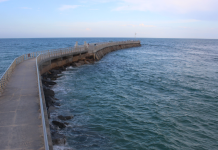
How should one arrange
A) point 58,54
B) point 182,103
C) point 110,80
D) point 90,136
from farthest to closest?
point 58,54, point 110,80, point 182,103, point 90,136

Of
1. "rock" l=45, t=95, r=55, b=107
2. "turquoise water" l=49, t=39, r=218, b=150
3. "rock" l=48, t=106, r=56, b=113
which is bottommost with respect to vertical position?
"turquoise water" l=49, t=39, r=218, b=150

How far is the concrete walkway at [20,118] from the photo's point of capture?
6.59 metres

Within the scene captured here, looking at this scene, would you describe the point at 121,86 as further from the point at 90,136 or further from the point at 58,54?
the point at 58,54

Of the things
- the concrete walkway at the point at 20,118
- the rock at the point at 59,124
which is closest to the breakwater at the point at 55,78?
the rock at the point at 59,124

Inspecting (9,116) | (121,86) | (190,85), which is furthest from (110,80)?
(9,116)

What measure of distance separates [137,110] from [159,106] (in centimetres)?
202

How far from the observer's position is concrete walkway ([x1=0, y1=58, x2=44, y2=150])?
21.6 feet

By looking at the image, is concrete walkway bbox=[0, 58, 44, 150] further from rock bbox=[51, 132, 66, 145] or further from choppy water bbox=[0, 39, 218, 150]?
choppy water bbox=[0, 39, 218, 150]

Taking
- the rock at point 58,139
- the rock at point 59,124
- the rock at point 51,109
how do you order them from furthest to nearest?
the rock at point 51,109 → the rock at point 59,124 → the rock at point 58,139

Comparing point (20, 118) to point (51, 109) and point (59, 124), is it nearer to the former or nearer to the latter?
point (59, 124)

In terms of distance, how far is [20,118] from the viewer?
328 inches

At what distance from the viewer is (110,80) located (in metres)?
24.3

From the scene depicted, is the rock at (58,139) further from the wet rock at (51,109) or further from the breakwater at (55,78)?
the wet rock at (51,109)

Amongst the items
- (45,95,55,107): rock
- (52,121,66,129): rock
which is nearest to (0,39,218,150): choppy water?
(52,121,66,129): rock
